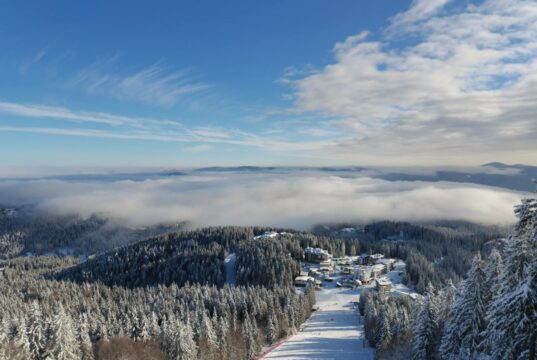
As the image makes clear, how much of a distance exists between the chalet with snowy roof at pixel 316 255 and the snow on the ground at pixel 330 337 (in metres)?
49.0

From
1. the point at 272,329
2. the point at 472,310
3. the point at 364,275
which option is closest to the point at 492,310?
the point at 472,310

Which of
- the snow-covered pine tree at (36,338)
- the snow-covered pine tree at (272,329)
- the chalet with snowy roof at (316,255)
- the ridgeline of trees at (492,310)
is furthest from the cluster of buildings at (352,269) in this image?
the snow-covered pine tree at (36,338)

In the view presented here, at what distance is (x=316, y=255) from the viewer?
196 m

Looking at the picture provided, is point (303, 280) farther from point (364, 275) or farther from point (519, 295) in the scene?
point (519, 295)

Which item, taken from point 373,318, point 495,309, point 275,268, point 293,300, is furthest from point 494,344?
point 275,268

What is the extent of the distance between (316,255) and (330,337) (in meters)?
98.9

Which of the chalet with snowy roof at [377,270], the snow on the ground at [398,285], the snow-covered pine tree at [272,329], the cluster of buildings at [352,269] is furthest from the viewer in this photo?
the chalet with snowy roof at [377,270]

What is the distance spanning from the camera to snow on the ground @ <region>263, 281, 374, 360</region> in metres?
82.4

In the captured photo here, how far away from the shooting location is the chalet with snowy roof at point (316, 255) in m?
194

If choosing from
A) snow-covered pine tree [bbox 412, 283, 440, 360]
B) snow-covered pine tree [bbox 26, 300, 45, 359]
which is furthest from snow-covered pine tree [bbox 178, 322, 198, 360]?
snow-covered pine tree [bbox 412, 283, 440, 360]

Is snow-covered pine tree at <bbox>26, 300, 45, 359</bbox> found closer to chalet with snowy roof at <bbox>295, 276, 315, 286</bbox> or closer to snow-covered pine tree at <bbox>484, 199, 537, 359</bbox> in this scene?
snow-covered pine tree at <bbox>484, 199, 537, 359</bbox>

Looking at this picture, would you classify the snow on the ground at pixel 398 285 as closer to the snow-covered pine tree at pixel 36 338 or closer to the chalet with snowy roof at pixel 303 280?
the chalet with snowy roof at pixel 303 280

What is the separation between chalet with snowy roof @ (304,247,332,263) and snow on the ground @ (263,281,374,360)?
48977 mm

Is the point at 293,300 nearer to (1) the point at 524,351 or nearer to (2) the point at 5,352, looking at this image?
(2) the point at 5,352
